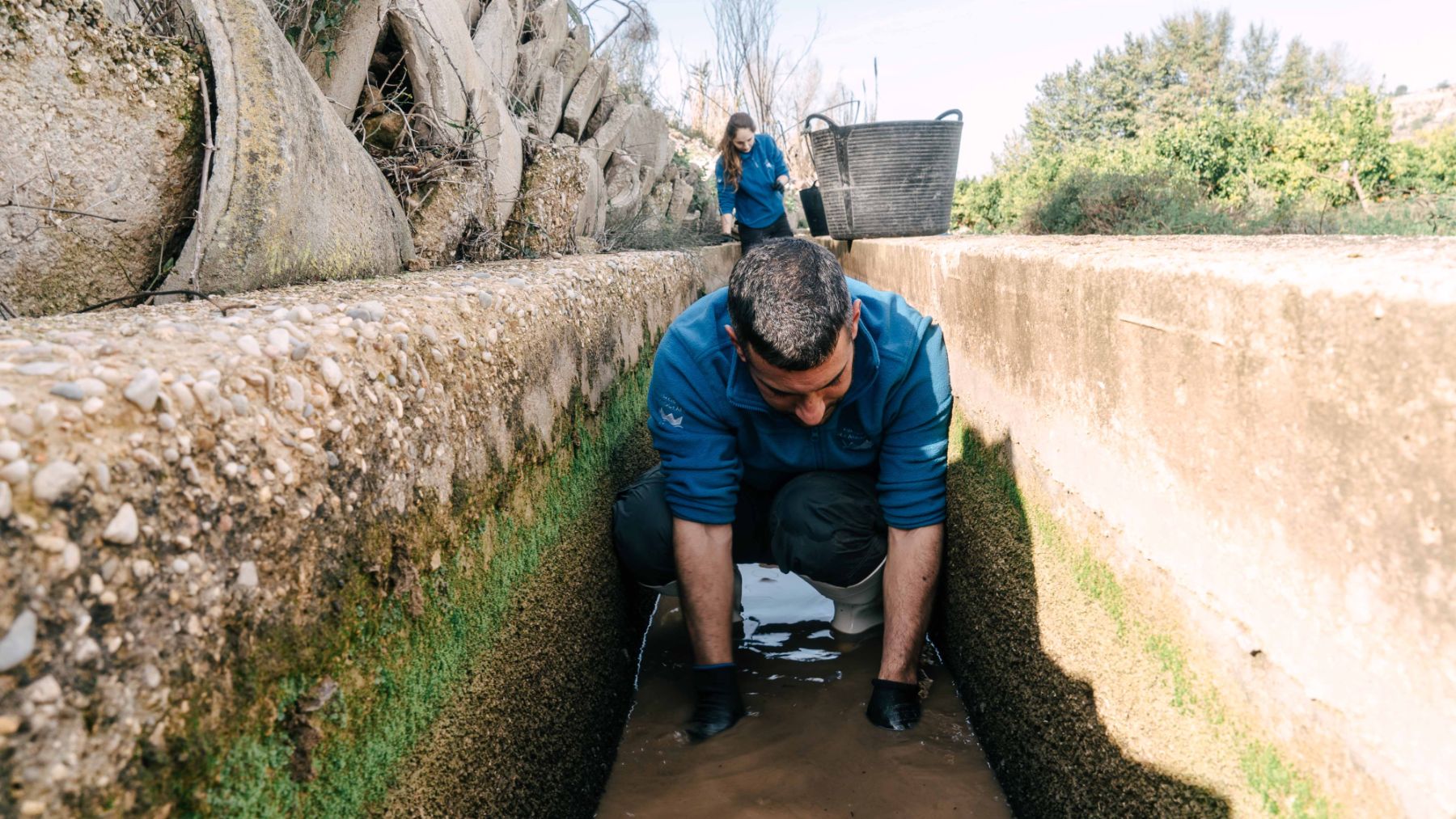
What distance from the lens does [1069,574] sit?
1.93 meters

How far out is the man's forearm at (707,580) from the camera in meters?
2.37

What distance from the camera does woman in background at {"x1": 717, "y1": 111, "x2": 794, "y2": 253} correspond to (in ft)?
24.0

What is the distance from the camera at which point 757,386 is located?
220 cm

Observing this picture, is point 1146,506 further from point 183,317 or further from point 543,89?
point 543,89

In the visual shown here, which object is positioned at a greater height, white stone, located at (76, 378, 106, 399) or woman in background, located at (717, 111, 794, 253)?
woman in background, located at (717, 111, 794, 253)

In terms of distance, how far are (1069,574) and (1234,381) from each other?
754 mm

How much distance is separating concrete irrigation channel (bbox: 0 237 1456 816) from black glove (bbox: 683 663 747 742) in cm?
6

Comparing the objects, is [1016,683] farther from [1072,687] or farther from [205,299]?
[205,299]

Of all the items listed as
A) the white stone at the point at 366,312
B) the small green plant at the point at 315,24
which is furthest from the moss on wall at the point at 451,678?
the small green plant at the point at 315,24

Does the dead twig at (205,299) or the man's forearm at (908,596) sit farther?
the man's forearm at (908,596)

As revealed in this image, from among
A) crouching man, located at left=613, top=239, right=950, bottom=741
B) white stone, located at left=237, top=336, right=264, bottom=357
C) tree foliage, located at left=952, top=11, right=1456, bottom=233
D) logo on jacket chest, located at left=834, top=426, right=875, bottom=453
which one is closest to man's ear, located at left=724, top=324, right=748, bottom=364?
crouching man, located at left=613, top=239, right=950, bottom=741

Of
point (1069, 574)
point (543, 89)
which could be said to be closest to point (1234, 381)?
point (1069, 574)

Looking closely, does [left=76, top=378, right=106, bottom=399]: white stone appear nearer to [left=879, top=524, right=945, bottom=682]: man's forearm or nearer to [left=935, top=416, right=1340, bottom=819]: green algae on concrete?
[left=935, top=416, right=1340, bottom=819]: green algae on concrete

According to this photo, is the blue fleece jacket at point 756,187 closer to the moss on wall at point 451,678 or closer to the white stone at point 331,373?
the moss on wall at point 451,678
